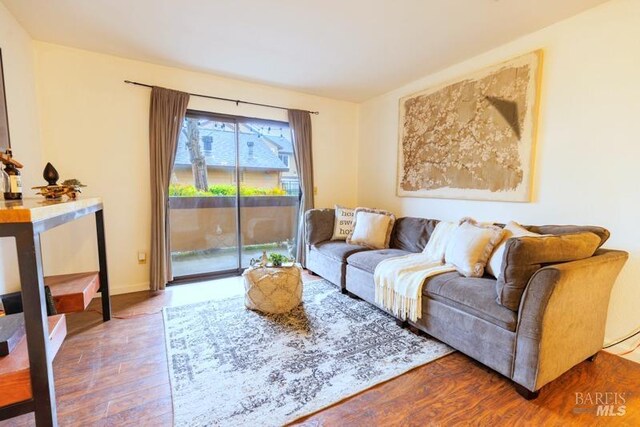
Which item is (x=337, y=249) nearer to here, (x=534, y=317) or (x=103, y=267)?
(x=534, y=317)

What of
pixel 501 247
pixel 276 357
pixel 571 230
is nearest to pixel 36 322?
pixel 276 357

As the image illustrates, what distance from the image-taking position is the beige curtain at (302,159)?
383cm

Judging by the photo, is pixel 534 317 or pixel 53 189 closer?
pixel 534 317

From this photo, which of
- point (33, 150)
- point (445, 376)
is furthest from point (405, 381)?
point (33, 150)

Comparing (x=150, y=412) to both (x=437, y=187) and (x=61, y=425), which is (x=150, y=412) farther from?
(x=437, y=187)

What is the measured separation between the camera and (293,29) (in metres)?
2.32

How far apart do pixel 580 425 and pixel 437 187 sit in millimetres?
2207

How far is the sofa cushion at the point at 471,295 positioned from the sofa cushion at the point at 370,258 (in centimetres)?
59

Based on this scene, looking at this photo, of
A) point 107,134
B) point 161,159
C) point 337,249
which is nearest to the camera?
point 107,134

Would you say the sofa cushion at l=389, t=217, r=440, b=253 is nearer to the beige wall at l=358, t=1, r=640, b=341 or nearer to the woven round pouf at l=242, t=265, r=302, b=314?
the beige wall at l=358, t=1, r=640, b=341

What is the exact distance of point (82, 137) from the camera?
2799 mm

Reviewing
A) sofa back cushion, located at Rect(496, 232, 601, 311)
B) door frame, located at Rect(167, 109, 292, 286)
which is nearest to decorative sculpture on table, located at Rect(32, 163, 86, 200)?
door frame, located at Rect(167, 109, 292, 286)

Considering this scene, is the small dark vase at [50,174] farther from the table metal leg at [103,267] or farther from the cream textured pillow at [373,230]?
the cream textured pillow at [373,230]

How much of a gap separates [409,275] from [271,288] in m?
1.18
